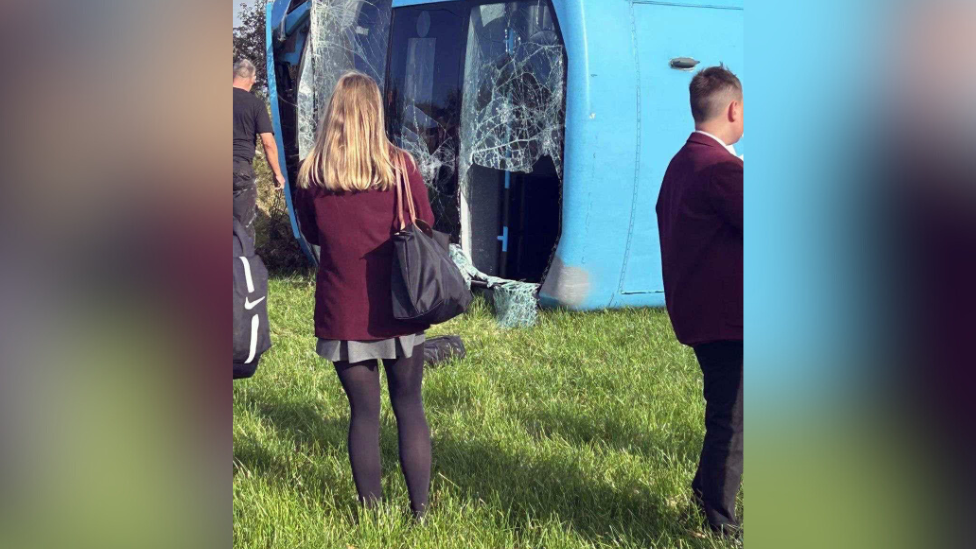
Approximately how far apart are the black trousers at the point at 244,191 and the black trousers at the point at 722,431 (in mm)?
4227

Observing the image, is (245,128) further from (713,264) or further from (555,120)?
(713,264)

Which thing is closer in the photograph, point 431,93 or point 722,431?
point 722,431

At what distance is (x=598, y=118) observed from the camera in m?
6.01

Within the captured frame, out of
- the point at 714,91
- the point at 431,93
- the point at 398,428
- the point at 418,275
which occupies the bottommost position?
the point at 398,428

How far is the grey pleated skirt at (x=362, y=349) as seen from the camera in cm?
285

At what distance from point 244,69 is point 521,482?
12.7 feet

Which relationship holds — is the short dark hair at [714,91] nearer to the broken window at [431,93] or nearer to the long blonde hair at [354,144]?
the long blonde hair at [354,144]

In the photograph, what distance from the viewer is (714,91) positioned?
2.78m

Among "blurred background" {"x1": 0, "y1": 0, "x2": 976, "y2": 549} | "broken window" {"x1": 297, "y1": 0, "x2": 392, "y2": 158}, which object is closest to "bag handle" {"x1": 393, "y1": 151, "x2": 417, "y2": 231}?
→ "blurred background" {"x1": 0, "y1": 0, "x2": 976, "y2": 549}

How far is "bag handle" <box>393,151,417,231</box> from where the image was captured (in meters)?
2.89
